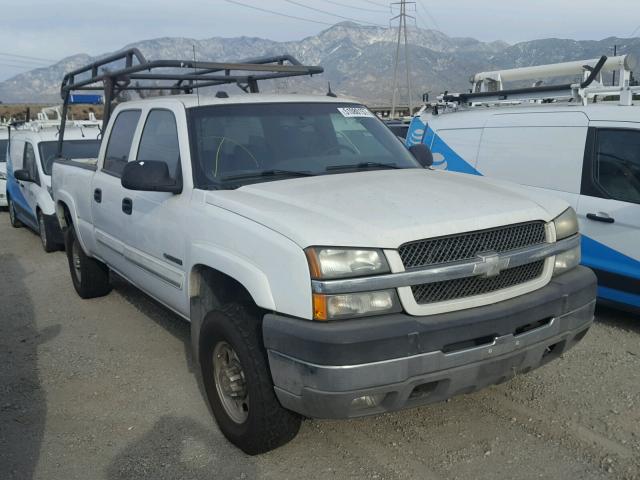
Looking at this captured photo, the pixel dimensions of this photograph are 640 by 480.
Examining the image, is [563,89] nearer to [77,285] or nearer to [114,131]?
[114,131]

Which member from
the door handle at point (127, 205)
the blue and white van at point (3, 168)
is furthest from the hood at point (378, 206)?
the blue and white van at point (3, 168)

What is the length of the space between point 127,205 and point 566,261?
3.08 meters

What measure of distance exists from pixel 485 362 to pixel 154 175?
2211 mm

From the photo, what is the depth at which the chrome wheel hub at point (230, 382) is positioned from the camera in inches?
141

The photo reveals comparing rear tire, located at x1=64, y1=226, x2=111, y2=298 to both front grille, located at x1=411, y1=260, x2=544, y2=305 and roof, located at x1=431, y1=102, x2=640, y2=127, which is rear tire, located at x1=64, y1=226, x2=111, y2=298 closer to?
roof, located at x1=431, y1=102, x2=640, y2=127

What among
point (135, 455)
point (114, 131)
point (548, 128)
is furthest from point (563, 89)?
point (135, 455)

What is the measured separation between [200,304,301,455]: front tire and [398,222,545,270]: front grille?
2.90 feet

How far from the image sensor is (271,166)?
4.14 meters

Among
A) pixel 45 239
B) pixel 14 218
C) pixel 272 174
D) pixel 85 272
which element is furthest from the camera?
pixel 14 218

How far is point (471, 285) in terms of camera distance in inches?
126

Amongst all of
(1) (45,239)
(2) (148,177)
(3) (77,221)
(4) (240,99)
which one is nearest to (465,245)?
(2) (148,177)

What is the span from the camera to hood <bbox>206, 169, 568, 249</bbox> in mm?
3037

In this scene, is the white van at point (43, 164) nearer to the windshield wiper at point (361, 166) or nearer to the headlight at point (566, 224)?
the windshield wiper at point (361, 166)

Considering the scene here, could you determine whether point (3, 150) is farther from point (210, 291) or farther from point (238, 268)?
point (238, 268)
